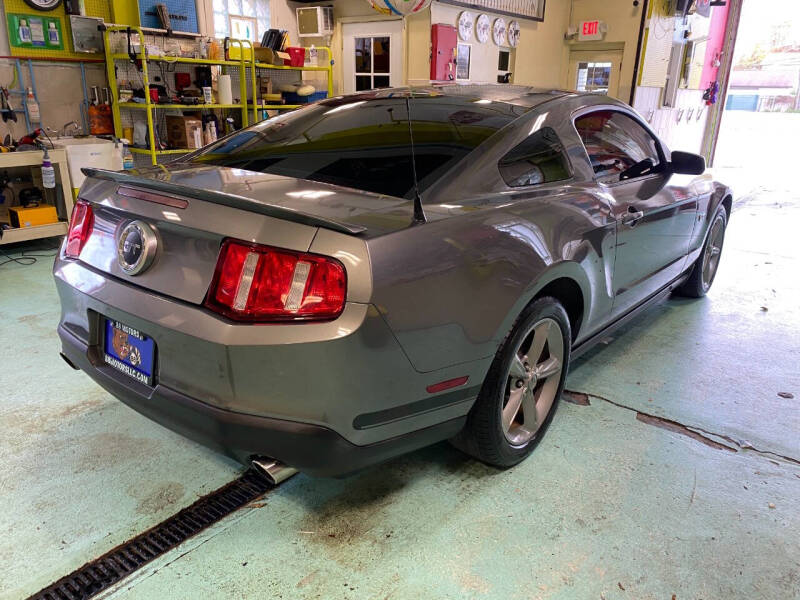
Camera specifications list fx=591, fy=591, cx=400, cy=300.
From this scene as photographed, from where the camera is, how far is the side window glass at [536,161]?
188cm

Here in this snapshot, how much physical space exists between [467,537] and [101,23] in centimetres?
555

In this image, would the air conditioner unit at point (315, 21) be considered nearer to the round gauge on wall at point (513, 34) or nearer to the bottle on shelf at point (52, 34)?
the round gauge on wall at point (513, 34)

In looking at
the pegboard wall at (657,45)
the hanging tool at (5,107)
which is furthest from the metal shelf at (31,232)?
the pegboard wall at (657,45)

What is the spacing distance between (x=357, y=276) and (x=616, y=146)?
175cm

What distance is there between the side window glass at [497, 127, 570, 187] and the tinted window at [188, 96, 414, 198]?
1.08 ft

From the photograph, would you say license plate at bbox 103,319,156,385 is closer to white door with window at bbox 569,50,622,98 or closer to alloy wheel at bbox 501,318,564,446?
alloy wheel at bbox 501,318,564,446

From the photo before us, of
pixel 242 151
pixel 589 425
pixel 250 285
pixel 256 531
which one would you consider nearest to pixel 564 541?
pixel 589 425

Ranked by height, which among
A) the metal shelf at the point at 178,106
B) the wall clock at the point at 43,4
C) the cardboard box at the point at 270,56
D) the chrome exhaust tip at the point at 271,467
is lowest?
the chrome exhaust tip at the point at 271,467

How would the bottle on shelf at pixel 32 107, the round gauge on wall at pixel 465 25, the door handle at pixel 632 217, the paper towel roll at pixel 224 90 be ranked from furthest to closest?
the round gauge on wall at pixel 465 25 < the paper towel roll at pixel 224 90 < the bottle on shelf at pixel 32 107 < the door handle at pixel 632 217

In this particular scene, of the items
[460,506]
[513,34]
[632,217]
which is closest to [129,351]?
[460,506]

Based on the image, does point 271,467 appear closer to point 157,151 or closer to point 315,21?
point 157,151

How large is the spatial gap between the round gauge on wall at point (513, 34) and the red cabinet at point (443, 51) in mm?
1444

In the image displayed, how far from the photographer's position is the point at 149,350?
151cm

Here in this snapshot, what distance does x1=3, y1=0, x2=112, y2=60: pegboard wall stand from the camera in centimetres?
484
